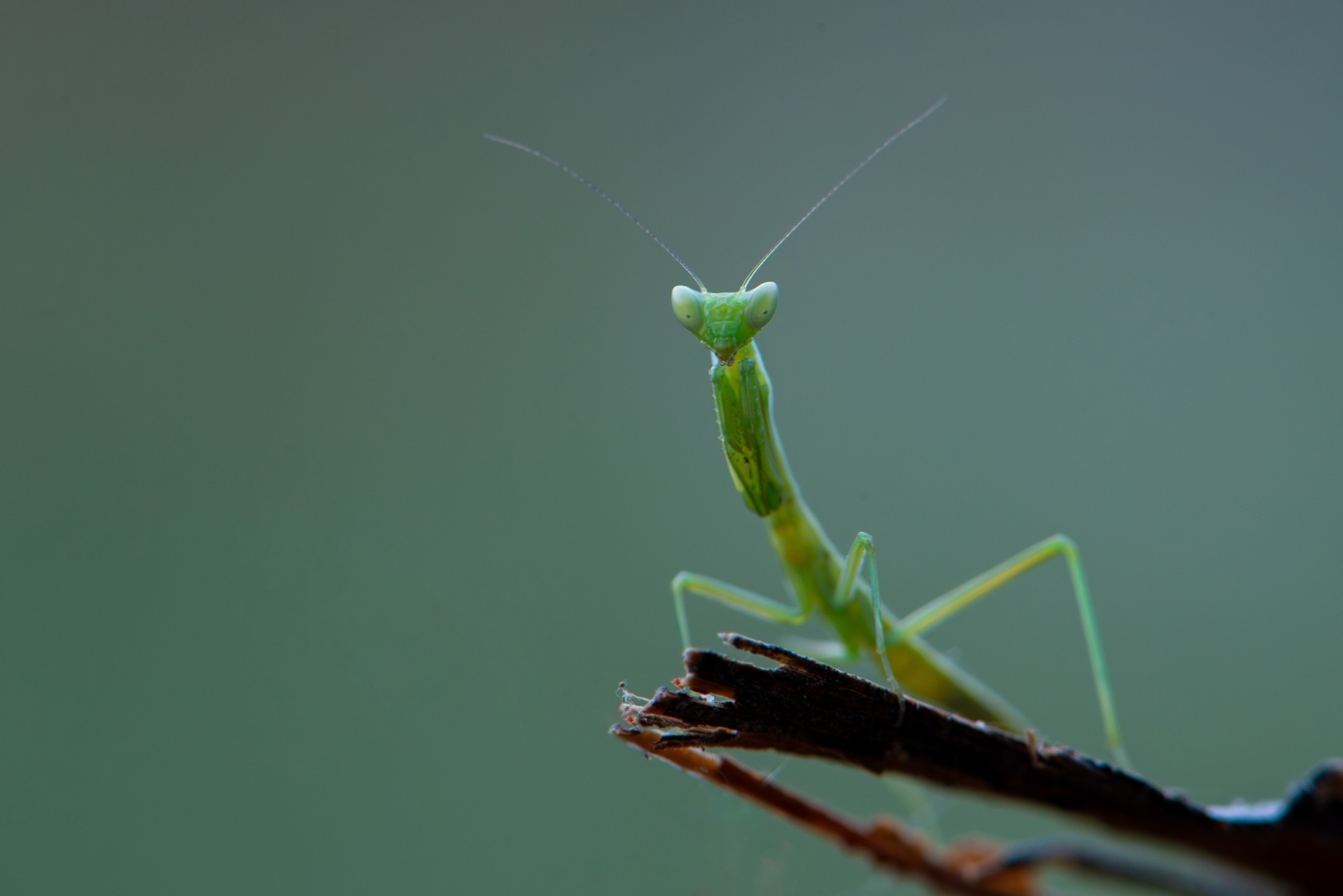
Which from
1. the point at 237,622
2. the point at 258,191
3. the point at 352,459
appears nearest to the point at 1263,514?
the point at 352,459

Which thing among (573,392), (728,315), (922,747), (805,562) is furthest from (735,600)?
(573,392)

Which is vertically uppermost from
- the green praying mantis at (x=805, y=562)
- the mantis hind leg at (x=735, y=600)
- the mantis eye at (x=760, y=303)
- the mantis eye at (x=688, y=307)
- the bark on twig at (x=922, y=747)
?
the mantis eye at (x=760, y=303)

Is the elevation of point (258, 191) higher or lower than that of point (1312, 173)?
lower

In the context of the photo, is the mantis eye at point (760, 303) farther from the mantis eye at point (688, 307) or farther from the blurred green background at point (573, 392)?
the blurred green background at point (573, 392)

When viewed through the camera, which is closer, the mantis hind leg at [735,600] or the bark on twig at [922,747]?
the bark on twig at [922,747]

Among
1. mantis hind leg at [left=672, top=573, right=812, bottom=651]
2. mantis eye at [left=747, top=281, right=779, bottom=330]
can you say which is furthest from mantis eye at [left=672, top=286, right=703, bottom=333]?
mantis hind leg at [left=672, top=573, right=812, bottom=651]

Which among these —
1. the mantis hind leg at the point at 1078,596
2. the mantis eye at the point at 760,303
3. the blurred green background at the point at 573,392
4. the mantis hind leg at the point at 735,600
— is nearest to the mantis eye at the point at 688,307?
the mantis eye at the point at 760,303

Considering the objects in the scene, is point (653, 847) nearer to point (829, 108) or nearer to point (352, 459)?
point (352, 459)

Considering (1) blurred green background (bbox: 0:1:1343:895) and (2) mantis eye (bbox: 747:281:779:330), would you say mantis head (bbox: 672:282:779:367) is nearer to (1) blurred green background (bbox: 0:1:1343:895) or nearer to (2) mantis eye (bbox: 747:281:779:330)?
(2) mantis eye (bbox: 747:281:779:330)
